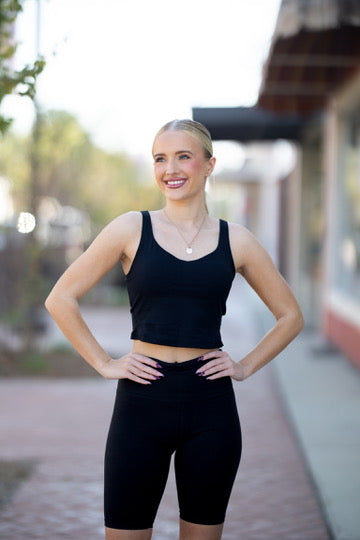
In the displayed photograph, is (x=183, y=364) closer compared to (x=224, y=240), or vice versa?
(x=183, y=364)

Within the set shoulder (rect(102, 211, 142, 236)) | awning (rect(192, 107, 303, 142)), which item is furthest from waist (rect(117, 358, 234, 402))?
awning (rect(192, 107, 303, 142))

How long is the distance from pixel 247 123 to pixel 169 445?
11.2 m

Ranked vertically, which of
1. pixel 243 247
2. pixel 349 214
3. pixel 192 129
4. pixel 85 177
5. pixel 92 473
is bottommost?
pixel 92 473

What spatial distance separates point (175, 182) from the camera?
9.62ft

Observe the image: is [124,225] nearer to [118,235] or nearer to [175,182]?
[118,235]

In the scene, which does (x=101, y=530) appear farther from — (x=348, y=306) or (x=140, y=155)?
(x=140, y=155)

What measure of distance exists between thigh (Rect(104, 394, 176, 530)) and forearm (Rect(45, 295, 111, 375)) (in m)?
0.19

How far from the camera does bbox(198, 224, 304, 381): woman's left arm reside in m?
2.86

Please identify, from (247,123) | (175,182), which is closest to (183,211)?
(175,182)

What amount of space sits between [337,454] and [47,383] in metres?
4.26

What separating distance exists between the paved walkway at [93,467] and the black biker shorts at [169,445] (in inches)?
72.0

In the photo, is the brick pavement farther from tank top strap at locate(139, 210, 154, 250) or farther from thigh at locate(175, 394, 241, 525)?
tank top strap at locate(139, 210, 154, 250)

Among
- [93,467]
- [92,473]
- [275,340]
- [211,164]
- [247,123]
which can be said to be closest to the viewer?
[211,164]

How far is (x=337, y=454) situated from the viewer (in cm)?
625
